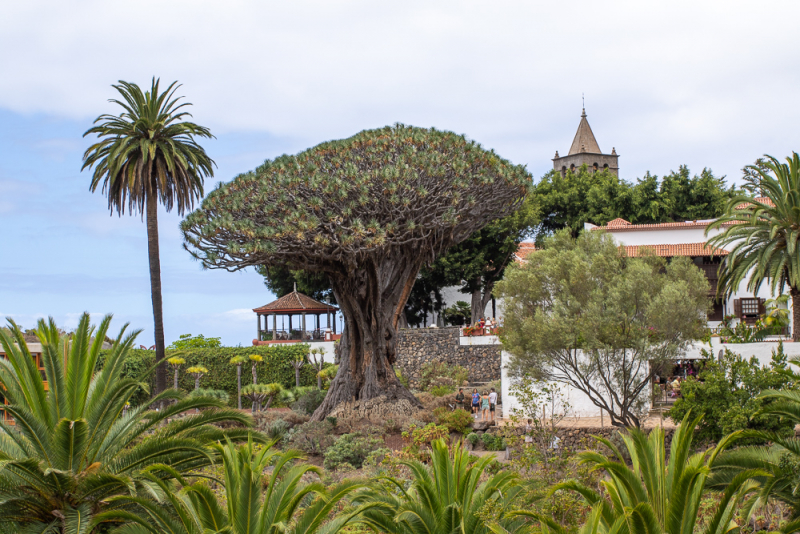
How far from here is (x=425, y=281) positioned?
44.2 metres

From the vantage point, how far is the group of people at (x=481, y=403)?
1126 inches

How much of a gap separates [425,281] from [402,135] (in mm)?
17457

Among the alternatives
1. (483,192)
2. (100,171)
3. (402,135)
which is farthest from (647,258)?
(100,171)

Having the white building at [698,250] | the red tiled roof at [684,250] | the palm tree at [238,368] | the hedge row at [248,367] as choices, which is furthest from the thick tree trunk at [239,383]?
the red tiled roof at [684,250]

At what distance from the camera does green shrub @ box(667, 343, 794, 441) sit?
19250mm

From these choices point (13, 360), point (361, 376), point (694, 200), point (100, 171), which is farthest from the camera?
point (694, 200)

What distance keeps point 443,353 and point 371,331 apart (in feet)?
31.7

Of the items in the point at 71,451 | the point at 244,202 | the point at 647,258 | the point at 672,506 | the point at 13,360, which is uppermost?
the point at 244,202

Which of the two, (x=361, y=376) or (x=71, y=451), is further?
(x=361, y=376)

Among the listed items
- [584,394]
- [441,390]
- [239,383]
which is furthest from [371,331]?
[239,383]

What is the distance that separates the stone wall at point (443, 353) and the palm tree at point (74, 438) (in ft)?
84.3

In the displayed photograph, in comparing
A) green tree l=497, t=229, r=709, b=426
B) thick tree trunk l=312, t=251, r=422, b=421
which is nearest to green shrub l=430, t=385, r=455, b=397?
thick tree trunk l=312, t=251, r=422, b=421

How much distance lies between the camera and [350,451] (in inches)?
934

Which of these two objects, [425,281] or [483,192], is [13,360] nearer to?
[483,192]
